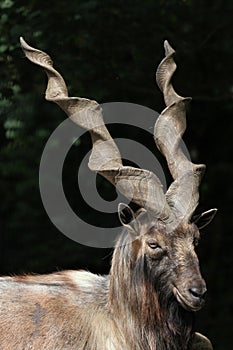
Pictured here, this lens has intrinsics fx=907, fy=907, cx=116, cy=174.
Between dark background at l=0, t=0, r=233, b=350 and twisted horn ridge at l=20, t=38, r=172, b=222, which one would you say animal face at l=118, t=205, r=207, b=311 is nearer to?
twisted horn ridge at l=20, t=38, r=172, b=222

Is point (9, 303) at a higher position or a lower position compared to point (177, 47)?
higher

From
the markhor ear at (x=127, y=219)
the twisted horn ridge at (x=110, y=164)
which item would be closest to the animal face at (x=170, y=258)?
the markhor ear at (x=127, y=219)

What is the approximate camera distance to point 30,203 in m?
13.4

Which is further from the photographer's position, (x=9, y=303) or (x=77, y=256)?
(x=77, y=256)

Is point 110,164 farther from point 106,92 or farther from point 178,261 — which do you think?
point 106,92

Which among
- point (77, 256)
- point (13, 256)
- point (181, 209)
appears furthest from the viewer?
point (13, 256)

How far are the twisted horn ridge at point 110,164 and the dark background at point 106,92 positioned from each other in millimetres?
3002

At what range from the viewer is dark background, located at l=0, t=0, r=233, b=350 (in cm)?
1088

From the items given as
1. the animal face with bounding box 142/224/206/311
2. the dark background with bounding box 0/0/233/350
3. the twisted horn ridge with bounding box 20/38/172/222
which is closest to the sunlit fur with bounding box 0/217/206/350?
A: the animal face with bounding box 142/224/206/311

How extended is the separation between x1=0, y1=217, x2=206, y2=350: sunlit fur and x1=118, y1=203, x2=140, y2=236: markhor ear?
0.06 m

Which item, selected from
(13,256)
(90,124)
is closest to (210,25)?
(13,256)

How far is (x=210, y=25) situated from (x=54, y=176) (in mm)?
2955

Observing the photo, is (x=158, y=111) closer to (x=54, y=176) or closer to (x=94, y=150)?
(x=54, y=176)

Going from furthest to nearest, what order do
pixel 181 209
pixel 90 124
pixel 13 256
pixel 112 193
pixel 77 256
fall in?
pixel 13 256, pixel 77 256, pixel 112 193, pixel 90 124, pixel 181 209
